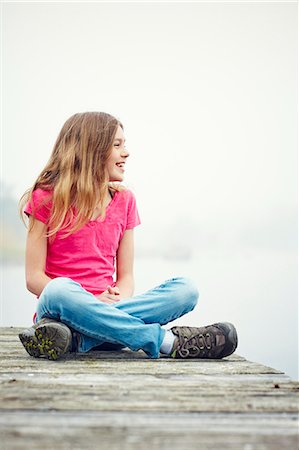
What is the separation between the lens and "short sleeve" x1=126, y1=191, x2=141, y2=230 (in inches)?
86.0

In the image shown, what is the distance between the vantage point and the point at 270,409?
1.14 meters

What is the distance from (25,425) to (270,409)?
0.39 meters

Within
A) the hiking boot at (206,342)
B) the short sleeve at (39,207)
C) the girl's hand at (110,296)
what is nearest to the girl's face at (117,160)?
the short sleeve at (39,207)

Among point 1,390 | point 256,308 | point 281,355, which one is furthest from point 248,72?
point 1,390

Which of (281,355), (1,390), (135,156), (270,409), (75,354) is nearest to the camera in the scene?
(270,409)

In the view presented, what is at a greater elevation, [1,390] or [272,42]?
[272,42]

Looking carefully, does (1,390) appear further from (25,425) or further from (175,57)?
(175,57)

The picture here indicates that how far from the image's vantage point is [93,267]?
204 centimetres

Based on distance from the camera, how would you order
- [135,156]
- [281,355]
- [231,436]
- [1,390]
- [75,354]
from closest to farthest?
[231,436] → [1,390] → [75,354] → [281,355] → [135,156]

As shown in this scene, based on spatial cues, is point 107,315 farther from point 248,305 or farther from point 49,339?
point 248,305

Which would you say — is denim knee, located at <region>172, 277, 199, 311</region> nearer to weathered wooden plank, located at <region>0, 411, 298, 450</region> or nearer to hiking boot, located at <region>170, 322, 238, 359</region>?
hiking boot, located at <region>170, 322, 238, 359</region>

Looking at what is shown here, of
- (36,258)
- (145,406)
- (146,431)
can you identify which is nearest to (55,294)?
(36,258)

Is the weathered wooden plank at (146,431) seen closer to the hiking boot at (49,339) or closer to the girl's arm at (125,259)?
the hiking boot at (49,339)

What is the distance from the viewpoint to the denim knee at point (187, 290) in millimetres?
1897
